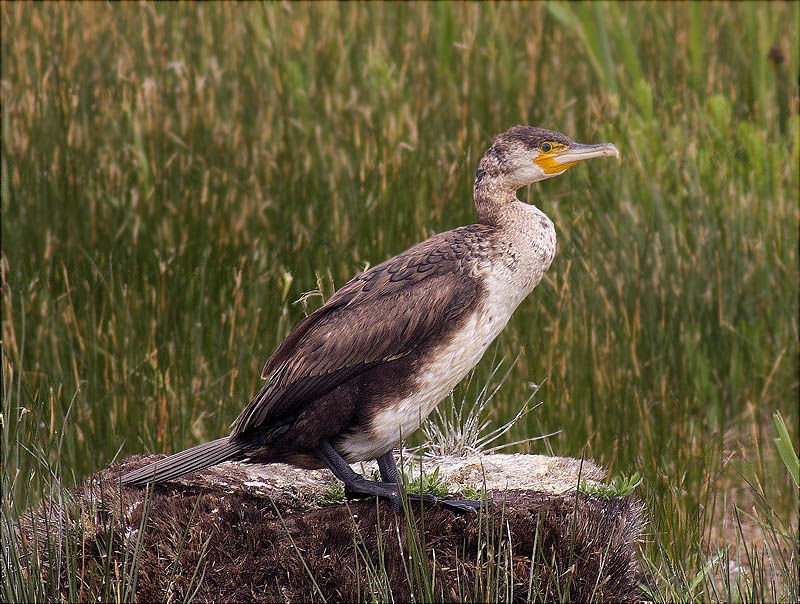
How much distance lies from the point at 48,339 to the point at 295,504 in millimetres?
1969

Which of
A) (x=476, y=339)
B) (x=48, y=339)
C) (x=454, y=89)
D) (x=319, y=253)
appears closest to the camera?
(x=476, y=339)

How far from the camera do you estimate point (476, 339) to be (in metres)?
3.39

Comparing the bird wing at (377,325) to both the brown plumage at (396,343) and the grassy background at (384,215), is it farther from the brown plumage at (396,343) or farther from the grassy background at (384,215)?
the grassy background at (384,215)

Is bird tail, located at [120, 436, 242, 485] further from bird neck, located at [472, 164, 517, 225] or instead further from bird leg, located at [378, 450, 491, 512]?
bird neck, located at [472, 164, 517, 225]

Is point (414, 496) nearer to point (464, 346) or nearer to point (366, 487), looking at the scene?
point (366, 487)

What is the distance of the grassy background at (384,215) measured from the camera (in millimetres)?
4527

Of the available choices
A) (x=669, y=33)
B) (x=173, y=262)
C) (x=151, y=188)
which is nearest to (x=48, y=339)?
(x=173, y=262)

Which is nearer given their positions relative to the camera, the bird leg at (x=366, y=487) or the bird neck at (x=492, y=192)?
the bird leg at (x=366, y=487)

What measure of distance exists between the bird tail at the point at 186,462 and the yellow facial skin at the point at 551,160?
1.14 m

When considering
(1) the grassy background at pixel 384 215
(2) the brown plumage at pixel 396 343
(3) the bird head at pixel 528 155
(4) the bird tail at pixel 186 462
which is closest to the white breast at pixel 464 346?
(2) the brown plumage at pixel 396 343

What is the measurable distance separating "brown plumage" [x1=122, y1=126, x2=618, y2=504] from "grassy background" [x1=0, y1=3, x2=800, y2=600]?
0.54m

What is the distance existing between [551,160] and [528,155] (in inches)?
2.9

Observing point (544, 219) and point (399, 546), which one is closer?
point (399, 546)

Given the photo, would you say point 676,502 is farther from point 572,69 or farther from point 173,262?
point 572,69
